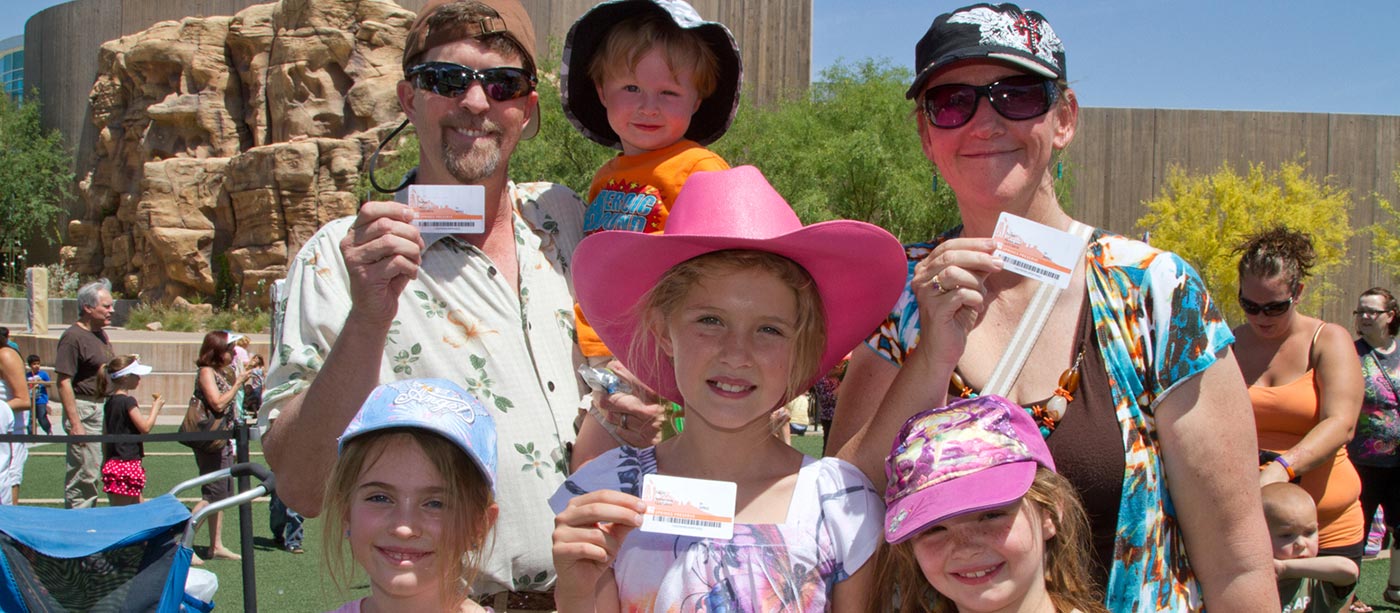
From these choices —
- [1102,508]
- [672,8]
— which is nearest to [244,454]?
[672,8]

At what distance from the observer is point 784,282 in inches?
86.9

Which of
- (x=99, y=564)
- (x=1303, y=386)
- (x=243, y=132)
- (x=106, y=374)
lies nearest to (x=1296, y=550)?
(x=1303, y=386)

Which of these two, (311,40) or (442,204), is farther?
(311,40)

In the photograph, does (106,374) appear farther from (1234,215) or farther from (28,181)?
(28,181)

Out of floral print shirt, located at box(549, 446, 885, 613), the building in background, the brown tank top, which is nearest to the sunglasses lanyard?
the brown tank top

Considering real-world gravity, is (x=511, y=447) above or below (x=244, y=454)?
above

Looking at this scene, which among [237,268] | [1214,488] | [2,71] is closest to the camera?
[1214,488]

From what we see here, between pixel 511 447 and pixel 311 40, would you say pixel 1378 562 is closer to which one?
pixel 511 447

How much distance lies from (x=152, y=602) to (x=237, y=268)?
110ft

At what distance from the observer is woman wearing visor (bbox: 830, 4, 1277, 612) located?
2049mm

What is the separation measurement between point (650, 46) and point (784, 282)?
1.17m

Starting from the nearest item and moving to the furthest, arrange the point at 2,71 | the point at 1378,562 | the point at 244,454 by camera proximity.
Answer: the point at 244,454 → the point at 1378,562 → the point at 2,71

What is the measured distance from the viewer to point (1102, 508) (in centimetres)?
211

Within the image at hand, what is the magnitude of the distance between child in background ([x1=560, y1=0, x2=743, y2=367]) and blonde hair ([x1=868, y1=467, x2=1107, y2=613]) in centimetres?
132
